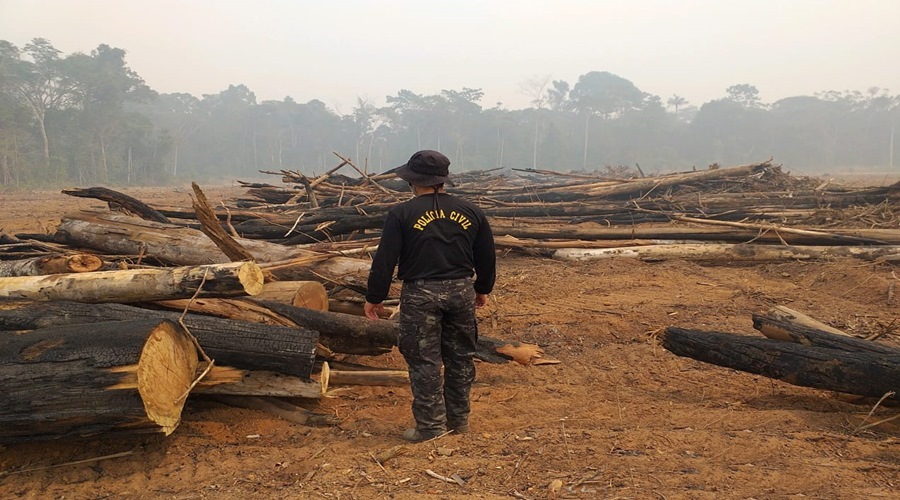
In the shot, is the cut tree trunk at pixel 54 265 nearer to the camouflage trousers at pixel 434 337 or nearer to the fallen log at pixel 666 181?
the camouflage trousers at pixel 434 337

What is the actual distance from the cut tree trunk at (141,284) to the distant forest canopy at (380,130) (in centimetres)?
3529

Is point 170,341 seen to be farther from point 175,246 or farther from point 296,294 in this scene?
point 175,246

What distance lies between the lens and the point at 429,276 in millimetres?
3170

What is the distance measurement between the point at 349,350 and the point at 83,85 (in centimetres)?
5050

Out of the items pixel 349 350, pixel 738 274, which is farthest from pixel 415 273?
pixel 738 274

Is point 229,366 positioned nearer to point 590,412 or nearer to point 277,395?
point 277,395

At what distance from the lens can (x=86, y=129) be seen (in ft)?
141

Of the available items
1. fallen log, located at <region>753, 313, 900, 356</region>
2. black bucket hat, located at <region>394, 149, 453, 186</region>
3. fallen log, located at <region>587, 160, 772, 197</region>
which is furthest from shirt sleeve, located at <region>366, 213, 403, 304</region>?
fallen log, located at <region>587, 160, 772, 197</region>

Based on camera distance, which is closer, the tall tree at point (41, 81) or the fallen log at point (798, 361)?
the fallen log at point (798, 361)

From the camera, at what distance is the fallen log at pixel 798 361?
10.4ft

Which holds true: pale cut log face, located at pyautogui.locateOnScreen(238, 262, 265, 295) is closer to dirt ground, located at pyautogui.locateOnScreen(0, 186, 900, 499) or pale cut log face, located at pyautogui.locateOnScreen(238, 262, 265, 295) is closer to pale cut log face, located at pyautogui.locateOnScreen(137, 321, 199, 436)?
pale cut log face, located at pyautogui.locateOnScreen(137, 321, 199, 436)

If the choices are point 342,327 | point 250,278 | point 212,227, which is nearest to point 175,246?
point 212,227

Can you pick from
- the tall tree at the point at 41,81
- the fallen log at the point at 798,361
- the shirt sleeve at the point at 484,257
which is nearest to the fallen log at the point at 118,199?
the shirt sleeve at the point at 484,257

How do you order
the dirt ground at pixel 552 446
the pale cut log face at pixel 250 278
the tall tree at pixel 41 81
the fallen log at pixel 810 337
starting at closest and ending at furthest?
the dirt ground at pixel 552 446 < the pale cut log face at pixel 250 278 < the fallen log at pixel 810 337 < the tall tree at pixel 41 81
